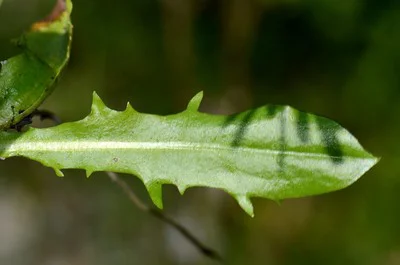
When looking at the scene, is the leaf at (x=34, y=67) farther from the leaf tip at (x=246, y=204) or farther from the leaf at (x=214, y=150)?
the leaf tip at (x=246, y=204)

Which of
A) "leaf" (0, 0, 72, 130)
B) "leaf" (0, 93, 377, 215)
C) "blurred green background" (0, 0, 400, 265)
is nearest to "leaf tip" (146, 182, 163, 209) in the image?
"leaf" (0, 93, 377, 215)

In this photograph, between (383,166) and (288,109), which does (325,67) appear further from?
(288,109)

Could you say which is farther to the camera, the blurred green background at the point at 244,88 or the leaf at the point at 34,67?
the blurred green background at the point at 244,88

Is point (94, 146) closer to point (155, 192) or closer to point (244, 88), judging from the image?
point (155, 192)

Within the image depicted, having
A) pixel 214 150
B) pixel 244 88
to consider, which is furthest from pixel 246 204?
pixel 244 88

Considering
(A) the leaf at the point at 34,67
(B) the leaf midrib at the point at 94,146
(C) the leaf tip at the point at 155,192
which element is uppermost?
(A) the leaf at the point at 34,67

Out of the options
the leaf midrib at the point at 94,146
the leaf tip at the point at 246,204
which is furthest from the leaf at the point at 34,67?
the leaf tip at the point at 246,204

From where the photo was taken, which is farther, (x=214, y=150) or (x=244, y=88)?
(x=244, y=88)
